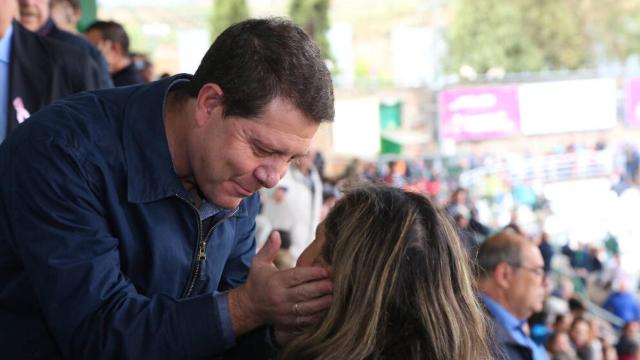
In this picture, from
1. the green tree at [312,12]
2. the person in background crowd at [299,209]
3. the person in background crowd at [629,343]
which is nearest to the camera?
the person in background crowd at [299,209]

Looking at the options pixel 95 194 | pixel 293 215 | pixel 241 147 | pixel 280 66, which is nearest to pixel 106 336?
pixel 95 194

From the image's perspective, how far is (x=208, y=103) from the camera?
1.85 metres

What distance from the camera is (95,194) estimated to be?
1.81 m

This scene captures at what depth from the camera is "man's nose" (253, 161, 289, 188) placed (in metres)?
1.84

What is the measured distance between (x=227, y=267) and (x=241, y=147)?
1.59ft

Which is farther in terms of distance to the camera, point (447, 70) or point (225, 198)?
point (447, 70)

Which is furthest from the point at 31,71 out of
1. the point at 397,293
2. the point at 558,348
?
the point at 558,348

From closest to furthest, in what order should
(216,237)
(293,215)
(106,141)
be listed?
(106,141) < (216,237) < (293,215)

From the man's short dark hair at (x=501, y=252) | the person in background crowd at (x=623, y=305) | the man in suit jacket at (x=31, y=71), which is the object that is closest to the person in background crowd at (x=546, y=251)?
the person in background crowd at (x=623, y=305)

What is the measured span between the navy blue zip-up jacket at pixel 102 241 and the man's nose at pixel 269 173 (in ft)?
0.58

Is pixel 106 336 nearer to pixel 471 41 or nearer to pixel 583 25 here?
pixel 471 41

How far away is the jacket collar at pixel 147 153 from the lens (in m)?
1.86

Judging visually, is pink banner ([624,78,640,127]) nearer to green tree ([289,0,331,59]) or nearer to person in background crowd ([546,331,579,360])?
green tree ([289,0,331,59])

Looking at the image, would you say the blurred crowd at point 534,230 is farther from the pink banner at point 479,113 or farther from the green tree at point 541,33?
the green tree at point 541,33
